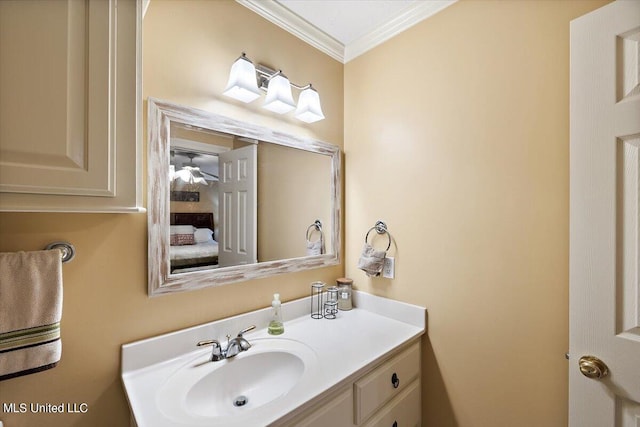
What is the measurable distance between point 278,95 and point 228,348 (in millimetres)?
1099

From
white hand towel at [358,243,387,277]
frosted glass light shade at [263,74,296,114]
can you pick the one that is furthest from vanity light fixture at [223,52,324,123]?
Result: white hand towel at [358,243,387,277]

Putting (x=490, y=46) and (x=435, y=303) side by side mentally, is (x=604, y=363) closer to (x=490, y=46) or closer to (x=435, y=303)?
(x=435, y=303)

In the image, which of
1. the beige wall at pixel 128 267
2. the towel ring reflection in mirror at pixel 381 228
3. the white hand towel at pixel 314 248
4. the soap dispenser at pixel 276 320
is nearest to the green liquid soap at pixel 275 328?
the soap dispenser at pixel 276 320

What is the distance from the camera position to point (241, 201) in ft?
4.22

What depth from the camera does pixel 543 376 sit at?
1031 mm

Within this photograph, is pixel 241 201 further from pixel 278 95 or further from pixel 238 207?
pixel 278 95

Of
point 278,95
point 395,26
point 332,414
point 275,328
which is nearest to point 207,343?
point 275,328

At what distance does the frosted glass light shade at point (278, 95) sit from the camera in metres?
1.30

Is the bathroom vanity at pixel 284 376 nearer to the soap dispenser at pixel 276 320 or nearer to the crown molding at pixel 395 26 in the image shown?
the soap dispenser at pixel 276 320

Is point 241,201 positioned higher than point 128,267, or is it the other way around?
point 241,201

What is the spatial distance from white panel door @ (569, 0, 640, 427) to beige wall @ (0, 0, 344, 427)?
1.17 m

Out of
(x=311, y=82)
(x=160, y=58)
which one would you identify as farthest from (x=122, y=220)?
(x=311, y=82)

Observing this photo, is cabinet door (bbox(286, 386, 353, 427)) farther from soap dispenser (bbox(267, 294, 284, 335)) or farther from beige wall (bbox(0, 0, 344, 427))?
beige wall (bbox(0, 0, 344, 427))

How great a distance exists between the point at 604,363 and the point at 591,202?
473 millimetres
